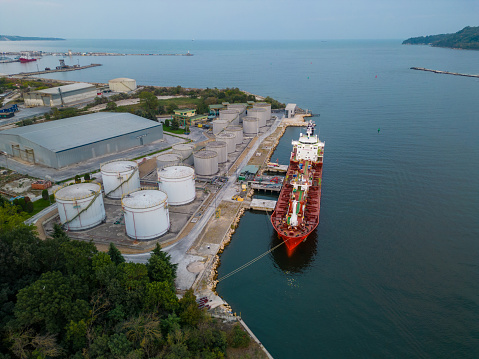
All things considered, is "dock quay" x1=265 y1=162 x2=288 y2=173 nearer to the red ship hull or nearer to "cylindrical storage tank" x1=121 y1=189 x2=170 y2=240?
the red ship hull

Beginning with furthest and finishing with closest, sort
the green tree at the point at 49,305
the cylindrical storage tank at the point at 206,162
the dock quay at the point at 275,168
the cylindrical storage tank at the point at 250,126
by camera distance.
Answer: the cylindrical storage tank at the point at 250,126 → the dock quay at the point at 275,168 → the cylindrical storage tank at the point at 206,162 → the green tree at the point at 49,305

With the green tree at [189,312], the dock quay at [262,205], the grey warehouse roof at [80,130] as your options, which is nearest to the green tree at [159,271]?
A: the green tree at [189,312]

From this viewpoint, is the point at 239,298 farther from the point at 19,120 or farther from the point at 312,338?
the point at 19,120

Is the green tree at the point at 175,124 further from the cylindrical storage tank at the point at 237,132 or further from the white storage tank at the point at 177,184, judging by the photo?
the white storage tank at the point at 177,184

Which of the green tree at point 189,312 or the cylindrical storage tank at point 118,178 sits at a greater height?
the cylindrical storage tank at point 118,178

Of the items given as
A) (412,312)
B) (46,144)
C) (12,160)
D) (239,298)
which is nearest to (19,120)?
(12,160)

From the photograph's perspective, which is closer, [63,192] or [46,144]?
[63,192]

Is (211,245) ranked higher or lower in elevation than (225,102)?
lower

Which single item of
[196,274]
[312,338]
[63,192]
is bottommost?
[312,338]
